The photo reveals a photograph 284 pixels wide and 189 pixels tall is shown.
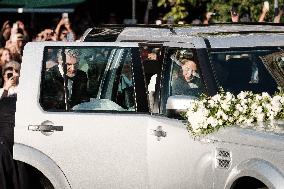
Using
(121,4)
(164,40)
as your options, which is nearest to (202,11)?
(121,4)

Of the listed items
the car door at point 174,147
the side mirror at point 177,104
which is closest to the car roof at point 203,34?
the car door at point 174,147

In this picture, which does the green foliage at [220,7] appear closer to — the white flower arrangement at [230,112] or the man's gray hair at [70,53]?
the man's gray hair at [70,53]

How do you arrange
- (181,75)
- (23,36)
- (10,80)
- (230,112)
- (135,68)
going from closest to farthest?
(230,112)
(181,75)
(135,68)
(10,80)
(23,36)

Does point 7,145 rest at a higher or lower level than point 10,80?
lower

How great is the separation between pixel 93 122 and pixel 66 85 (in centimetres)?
43

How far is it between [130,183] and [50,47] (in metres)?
1.26

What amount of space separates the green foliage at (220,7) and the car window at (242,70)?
490 inches

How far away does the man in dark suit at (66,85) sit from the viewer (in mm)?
7398

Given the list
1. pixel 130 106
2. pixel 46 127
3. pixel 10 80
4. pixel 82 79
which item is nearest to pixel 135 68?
pixel 130 106

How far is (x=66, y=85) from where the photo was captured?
24.4 feet

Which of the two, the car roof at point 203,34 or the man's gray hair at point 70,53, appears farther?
the man's gray hair at point 70,53

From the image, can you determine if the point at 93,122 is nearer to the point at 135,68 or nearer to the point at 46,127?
the point at 46,127

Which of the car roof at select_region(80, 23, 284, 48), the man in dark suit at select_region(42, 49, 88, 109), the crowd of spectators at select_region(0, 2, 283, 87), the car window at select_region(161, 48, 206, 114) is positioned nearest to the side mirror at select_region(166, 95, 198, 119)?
the car window at select_region(161, 48, 206, 114)

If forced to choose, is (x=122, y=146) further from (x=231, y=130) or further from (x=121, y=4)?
(x=121, y=4)
